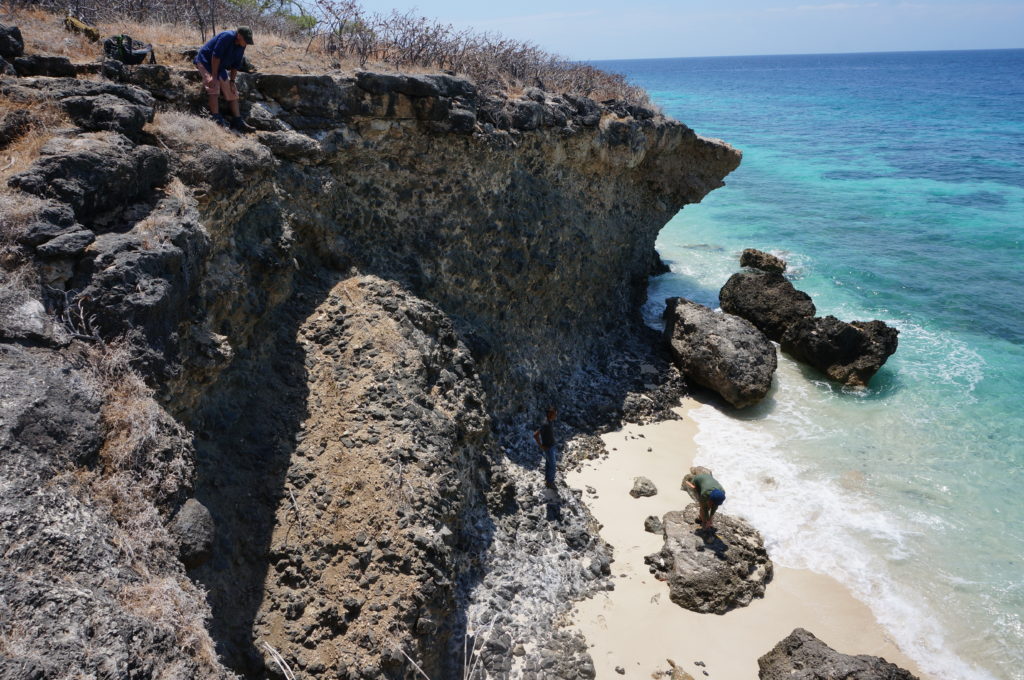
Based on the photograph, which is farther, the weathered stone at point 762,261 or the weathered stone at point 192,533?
the weathered stone at point 762,261

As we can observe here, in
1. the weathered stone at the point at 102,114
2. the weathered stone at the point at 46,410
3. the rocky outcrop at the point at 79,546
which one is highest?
the weathered stone at the point at 102,114

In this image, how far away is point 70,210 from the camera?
6680mm

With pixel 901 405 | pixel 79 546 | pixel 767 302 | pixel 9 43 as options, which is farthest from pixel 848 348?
pixel 9 43

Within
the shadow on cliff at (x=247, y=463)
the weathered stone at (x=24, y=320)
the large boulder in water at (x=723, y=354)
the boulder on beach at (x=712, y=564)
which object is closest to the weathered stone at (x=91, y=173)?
the weathered stone at (x=24, y=320)

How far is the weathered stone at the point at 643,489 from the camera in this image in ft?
39.1

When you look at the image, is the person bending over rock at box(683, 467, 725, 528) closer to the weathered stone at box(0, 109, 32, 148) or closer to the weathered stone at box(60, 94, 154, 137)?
the weathered stone at box(60, 94, 154, 137)

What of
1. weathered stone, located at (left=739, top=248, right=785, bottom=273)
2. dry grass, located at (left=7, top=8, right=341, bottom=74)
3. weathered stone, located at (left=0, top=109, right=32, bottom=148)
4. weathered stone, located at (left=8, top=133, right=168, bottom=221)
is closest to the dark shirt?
weathered stone, located at (left=8, top=133, right=168, bottom=221)

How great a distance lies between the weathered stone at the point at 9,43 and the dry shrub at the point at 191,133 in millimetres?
1827

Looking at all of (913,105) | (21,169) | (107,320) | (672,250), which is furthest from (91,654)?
(913,105)

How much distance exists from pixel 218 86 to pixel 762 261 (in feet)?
62.9

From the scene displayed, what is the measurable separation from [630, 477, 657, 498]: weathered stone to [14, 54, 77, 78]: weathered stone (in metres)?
10.7

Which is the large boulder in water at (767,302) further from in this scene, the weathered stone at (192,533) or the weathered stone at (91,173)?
the weathered stone at (192,533)

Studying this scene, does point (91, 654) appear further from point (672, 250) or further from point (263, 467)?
point (672, 250)

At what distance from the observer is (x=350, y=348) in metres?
9.79
